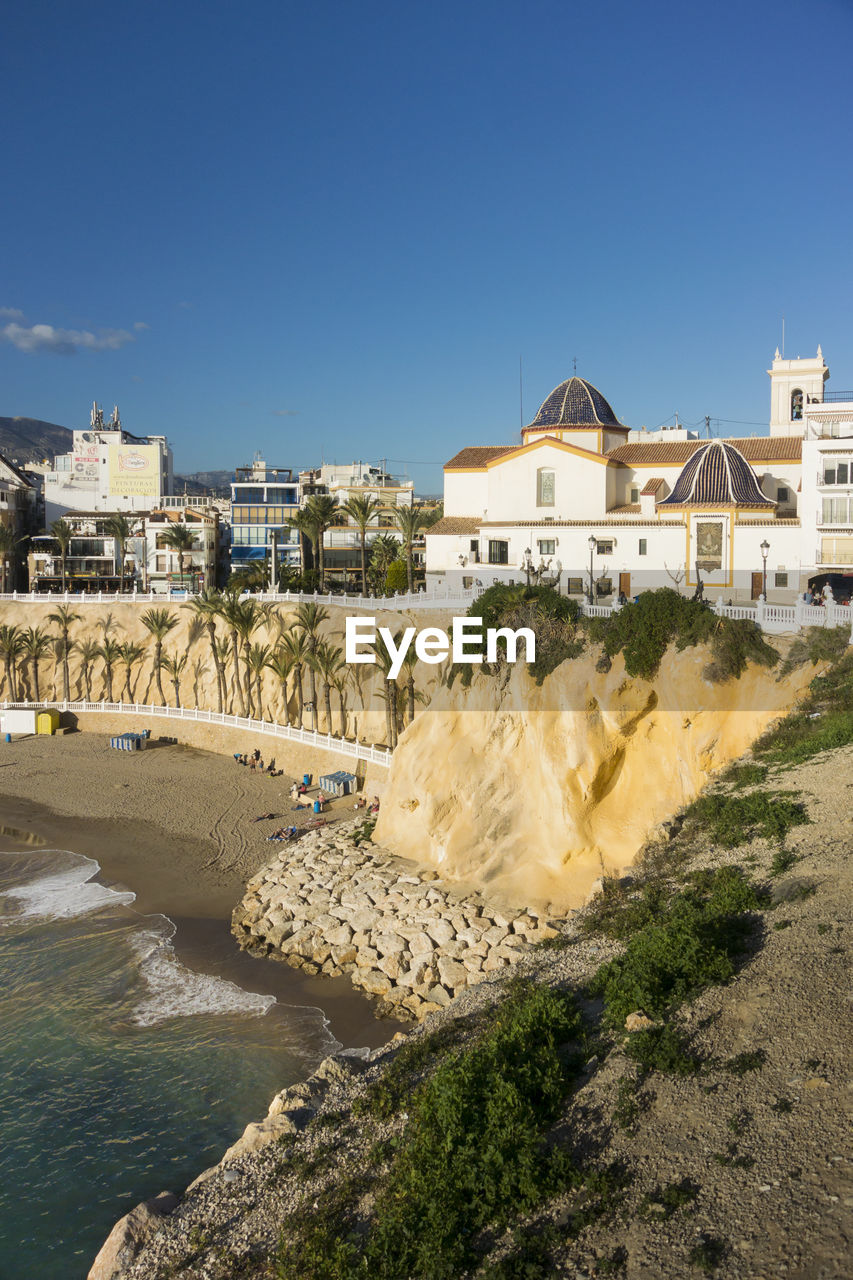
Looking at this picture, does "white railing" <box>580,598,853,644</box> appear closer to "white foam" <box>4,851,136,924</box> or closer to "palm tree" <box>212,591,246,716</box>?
"white foam" <box>4,851,136,924</box>

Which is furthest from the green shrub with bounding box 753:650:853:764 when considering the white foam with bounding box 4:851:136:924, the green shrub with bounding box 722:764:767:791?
the white foam with bounding box 4:851:136:924

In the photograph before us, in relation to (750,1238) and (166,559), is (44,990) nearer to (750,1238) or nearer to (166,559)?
(750,1238)

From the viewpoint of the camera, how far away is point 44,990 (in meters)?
21.1

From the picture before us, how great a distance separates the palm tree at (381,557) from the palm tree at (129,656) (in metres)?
17.5

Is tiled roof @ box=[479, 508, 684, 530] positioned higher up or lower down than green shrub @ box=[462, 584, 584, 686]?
higher up

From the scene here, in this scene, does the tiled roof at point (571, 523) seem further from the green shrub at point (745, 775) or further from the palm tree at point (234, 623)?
the green shrub at point (745, 775)

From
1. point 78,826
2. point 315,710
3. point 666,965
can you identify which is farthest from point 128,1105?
point 315,710

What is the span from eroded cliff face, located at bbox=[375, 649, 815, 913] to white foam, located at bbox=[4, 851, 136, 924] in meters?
9.44

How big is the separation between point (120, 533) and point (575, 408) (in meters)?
36.3

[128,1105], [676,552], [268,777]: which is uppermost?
[676,552]

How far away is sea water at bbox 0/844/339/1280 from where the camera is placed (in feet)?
47.8

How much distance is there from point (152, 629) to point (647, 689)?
3305cm

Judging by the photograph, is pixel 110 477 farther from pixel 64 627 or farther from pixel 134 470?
pixel 64 627

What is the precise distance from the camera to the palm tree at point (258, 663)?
4269 cm
